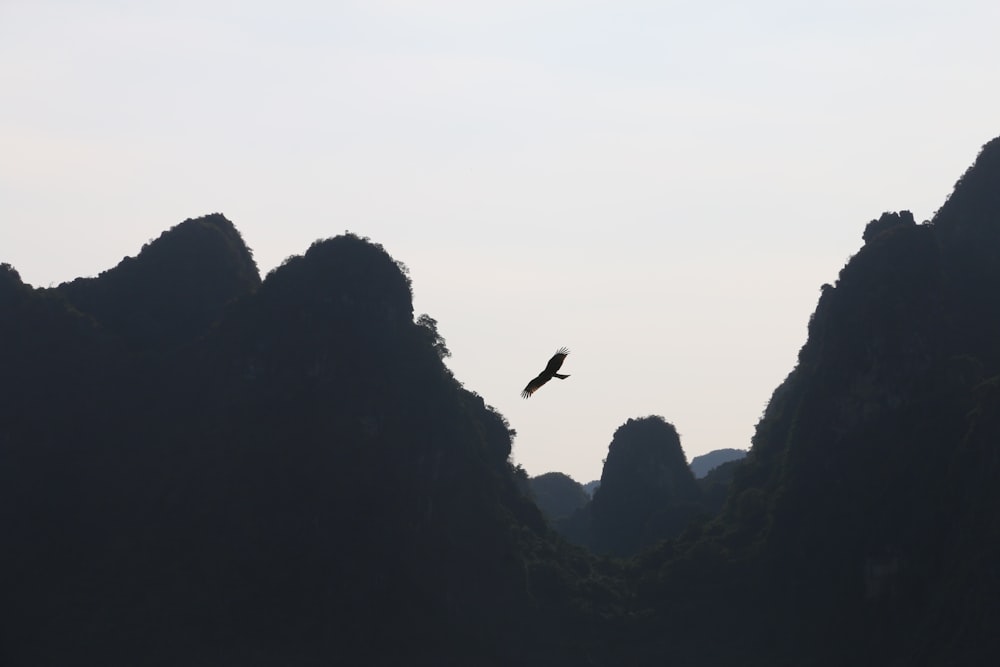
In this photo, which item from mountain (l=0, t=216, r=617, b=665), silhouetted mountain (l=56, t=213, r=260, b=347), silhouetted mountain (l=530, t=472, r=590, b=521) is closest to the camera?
mountain (l=0, t=216, r=617, b=665)

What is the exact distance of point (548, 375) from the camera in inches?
840

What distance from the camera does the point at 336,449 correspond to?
87.5 meters

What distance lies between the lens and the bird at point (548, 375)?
21005 millimetres

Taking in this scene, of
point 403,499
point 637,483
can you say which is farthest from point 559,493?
point 403,499

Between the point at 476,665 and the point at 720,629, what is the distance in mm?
14115

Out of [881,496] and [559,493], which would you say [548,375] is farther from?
[559,493]

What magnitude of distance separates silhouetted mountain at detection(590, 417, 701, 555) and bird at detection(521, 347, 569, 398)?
348ft

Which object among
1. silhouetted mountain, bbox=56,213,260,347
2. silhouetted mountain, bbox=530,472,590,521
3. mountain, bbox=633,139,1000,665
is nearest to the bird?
mountain, bbox=633,139,1000,665

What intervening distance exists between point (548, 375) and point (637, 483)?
360 feet

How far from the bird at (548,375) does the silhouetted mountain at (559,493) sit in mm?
164467

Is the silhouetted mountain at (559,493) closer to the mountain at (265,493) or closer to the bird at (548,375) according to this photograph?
the mountain at (265,493)

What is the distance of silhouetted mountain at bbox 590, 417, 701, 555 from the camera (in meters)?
129

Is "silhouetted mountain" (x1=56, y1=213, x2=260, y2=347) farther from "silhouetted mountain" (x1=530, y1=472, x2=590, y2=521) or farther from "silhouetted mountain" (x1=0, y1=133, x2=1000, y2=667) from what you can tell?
"silhouetted mountain" (x1=530, y1=472, x2=590, y2=521)

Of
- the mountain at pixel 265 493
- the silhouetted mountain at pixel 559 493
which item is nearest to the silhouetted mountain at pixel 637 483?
the mountain at pixel 265 493
